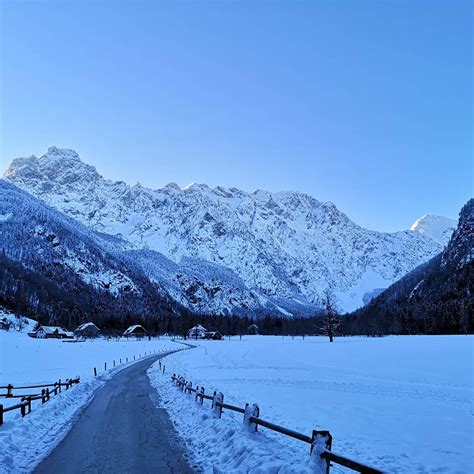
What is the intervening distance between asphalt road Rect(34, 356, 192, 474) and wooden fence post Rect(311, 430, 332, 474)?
11.6ft

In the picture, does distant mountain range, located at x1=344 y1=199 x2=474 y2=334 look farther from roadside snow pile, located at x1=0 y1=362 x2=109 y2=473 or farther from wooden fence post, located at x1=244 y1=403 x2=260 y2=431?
wooden fence post, located at x1=244 y1=403 x2=260 y2=431

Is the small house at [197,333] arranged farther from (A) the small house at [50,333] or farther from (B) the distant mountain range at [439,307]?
(B) the distant mountain range at [439,307]

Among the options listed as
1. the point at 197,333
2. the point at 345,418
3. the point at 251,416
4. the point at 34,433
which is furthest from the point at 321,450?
the point at 197,333

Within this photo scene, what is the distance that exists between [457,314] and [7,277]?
168783mm

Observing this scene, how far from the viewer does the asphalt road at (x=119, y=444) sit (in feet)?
38.4

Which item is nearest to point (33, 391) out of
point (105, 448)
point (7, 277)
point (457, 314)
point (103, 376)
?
point (103, 376)

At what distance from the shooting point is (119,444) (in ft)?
46.4

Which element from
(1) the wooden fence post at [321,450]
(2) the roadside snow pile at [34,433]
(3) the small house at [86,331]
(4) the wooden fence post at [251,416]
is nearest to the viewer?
(1) the wooden fence post at [321,450]

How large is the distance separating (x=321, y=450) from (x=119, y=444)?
24.2 ft

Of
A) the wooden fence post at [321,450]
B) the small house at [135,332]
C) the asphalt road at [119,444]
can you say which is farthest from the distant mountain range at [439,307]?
the wooden fence post at [321,450]

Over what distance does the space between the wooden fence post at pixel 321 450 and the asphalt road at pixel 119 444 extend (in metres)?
3.53

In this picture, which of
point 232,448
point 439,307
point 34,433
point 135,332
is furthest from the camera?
point 135,332

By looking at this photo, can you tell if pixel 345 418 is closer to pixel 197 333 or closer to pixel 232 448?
pixel 232 448

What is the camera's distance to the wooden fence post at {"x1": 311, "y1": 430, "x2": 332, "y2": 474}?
962 centimetres
